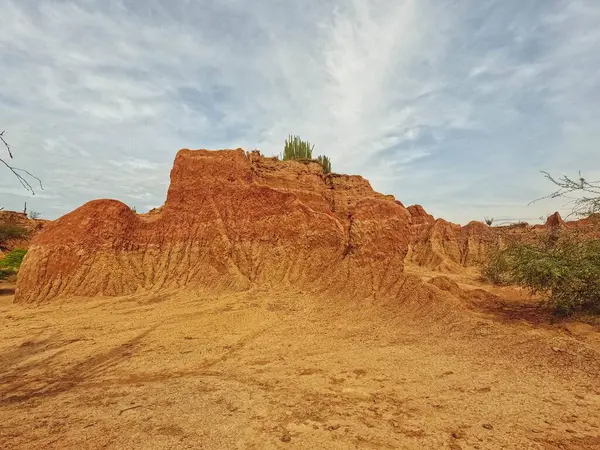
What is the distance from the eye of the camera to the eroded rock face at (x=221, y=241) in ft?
48.8

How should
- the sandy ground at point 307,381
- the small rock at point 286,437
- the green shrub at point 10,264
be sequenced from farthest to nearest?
the green shrub at point 10,264 → the sandy ground at point 307,381 → the small rock at point 286,437

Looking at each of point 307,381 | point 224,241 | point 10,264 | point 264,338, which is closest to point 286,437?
point 307,381

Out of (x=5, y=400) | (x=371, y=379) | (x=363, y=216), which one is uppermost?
(x=363, y=216)

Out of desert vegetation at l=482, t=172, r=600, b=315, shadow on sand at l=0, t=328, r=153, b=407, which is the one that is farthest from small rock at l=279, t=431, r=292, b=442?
desert vegetation at l=482, t=172, r=600, b=315

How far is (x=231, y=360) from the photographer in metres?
8.28

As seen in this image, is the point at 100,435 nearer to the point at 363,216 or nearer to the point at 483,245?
the point at 363,216

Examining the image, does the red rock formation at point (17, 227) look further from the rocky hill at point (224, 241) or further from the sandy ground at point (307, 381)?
the sandy ground at point (307, 381)

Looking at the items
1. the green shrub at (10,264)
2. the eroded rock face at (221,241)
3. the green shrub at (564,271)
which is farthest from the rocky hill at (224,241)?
the green shrub at (10,264)

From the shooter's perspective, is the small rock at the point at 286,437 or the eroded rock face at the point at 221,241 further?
the eroded rock face at the point at 221,241

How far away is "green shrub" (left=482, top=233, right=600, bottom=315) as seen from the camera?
381 inches

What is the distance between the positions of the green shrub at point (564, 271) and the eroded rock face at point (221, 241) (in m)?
4.44

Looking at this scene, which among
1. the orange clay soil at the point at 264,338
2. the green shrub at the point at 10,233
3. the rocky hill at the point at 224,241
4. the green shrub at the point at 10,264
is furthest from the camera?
the green shrub at the point at 10,233

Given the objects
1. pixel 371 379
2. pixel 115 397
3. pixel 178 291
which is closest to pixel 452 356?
pixel 371 379

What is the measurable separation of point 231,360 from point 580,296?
981 cm
